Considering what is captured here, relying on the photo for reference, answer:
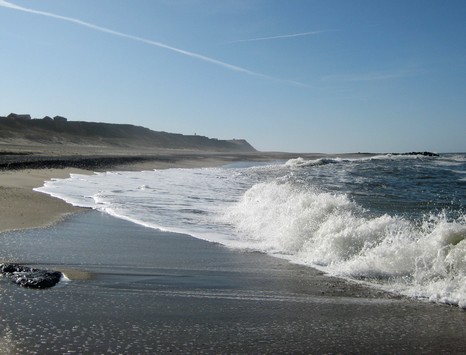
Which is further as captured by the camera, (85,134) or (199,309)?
(85,134)

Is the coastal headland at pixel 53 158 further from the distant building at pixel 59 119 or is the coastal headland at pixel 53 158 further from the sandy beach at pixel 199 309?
the sandy beach at pixel 199 309

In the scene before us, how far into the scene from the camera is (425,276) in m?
5.82

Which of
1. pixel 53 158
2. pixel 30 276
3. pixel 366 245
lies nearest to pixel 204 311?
pixel 30 276

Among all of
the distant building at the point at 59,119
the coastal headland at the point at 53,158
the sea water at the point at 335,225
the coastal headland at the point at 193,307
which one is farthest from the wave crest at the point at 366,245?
the distant building at the point at 59,119

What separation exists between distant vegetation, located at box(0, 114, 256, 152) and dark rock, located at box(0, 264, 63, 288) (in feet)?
181

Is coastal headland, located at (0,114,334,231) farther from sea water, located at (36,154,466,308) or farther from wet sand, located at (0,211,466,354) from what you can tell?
wet sand, located at (0,211,466,354)

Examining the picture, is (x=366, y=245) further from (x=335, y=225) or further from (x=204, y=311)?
(x=204, y=311)

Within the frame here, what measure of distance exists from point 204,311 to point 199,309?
0.26ft

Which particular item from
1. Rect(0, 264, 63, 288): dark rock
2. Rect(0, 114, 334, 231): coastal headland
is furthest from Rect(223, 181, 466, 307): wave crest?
Rect(0, 114, 334, 231): coastal headland

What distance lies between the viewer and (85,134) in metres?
85.2

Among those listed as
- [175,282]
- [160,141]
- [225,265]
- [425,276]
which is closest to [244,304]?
[175,282]

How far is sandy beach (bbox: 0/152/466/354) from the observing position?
3914 mm

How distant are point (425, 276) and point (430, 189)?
46.7 ft

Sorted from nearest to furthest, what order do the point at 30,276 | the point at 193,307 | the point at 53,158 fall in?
1. the point at 193,307
2. the point at 30,276
3. the point at 53,158
